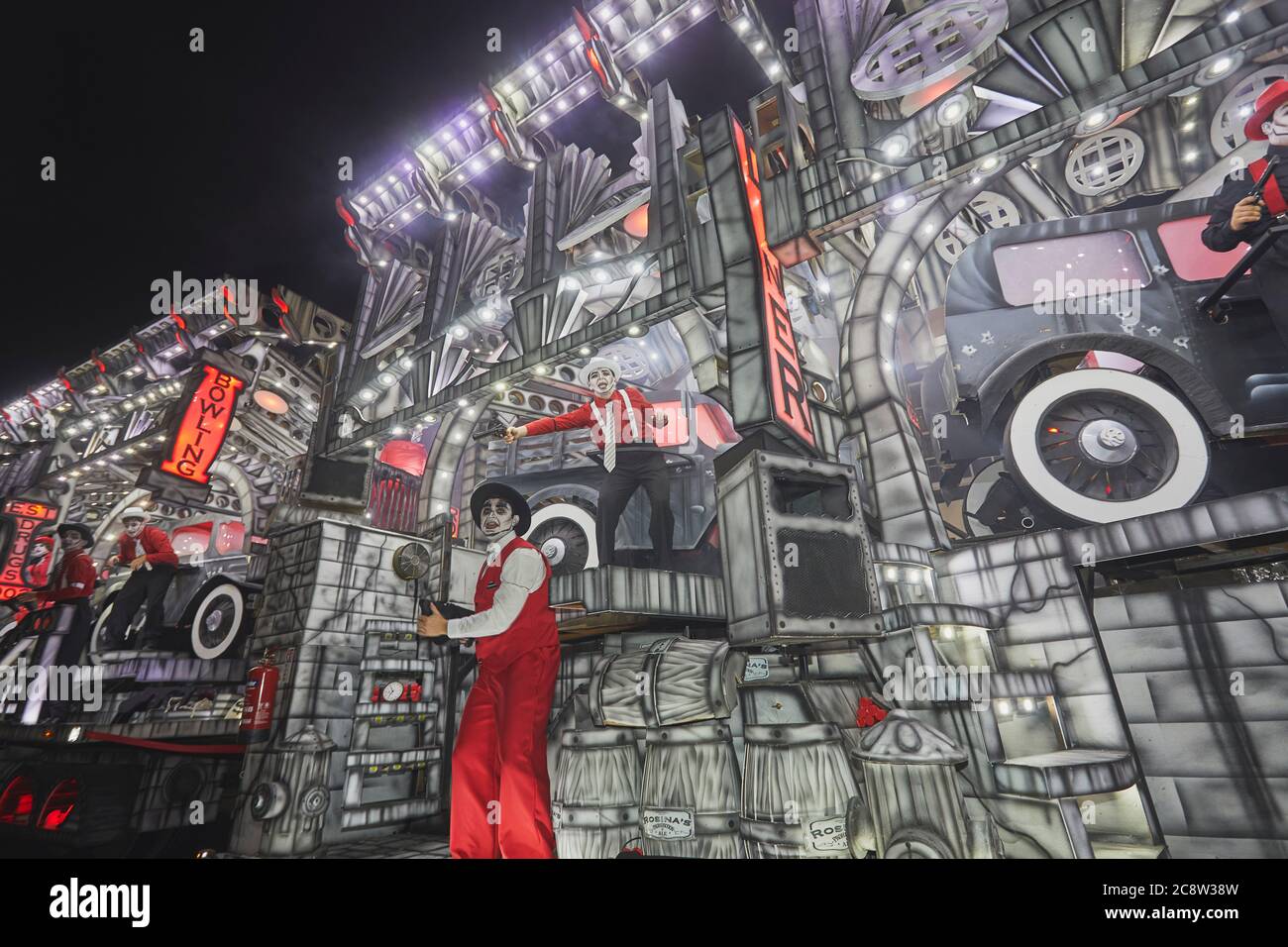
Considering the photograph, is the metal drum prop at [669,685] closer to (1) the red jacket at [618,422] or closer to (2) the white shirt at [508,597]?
(2) the white shirt at [508,597]

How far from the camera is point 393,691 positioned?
19.3 feet

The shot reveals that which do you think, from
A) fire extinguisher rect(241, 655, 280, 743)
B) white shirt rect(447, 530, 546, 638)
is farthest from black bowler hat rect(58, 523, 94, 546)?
white shirt rect(447, 530, 546, 638)

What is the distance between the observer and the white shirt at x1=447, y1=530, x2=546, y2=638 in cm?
373

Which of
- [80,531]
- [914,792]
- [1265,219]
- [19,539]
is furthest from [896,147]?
[19,539]

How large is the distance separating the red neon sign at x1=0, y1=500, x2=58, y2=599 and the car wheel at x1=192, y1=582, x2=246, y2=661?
9135 mm

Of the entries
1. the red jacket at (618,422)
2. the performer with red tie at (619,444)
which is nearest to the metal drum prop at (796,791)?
the performer with red tie at (619,444)

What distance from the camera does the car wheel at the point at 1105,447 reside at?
447 centimetres

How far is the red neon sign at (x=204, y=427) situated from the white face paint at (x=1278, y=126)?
15966 mm

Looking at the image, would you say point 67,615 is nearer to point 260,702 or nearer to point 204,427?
point 260,702

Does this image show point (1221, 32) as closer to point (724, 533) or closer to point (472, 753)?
point (724, 533)

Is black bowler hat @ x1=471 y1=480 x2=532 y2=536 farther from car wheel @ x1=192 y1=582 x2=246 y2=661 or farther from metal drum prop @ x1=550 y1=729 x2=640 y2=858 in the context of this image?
car wheel @ x1=192 y1=582 x2=246 y2=661

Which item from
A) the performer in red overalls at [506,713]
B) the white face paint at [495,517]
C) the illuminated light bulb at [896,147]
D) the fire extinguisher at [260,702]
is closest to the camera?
the performer in red overalls at [506,713]
